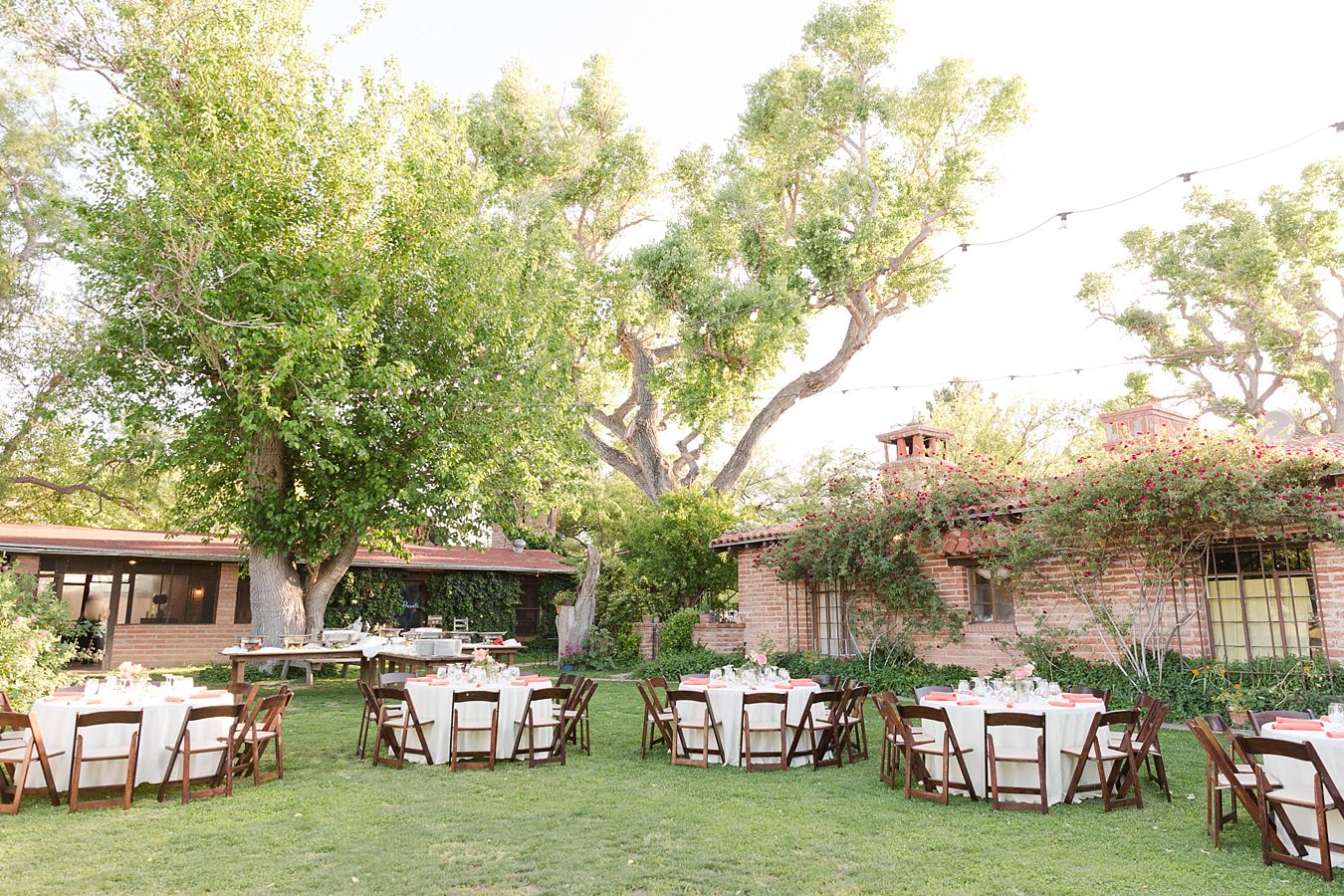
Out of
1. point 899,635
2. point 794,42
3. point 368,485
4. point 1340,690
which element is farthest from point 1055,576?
point 794,42

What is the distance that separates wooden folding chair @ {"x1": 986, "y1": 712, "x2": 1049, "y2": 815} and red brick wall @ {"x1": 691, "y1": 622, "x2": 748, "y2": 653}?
998 cm

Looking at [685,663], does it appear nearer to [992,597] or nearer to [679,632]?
[679,632]

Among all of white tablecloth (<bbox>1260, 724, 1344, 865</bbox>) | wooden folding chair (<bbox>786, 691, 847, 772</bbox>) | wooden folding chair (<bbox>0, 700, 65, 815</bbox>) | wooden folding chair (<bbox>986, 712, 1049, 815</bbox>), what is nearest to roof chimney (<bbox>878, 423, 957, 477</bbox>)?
wooden folding chair (<bbox>786, 691, 847, 772</bbox>)

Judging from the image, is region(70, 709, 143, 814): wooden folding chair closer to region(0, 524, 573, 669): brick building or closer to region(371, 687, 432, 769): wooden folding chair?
region(371, 687, 432, 769): wooden folding chair

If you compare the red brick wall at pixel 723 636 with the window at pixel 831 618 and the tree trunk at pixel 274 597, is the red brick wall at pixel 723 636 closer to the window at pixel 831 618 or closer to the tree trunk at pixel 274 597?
the window at pixel 831 618

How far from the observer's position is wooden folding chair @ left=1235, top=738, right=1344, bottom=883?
4.71 m

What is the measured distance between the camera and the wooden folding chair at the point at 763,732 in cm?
784

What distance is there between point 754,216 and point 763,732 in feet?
51.6

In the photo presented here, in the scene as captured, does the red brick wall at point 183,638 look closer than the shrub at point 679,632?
No

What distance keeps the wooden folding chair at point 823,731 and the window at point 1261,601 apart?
220 inches

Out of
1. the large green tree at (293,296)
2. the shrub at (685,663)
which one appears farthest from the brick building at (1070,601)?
the large green tree at (293,296)

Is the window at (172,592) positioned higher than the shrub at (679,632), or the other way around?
the window at (172,592)

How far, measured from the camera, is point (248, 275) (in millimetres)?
12836

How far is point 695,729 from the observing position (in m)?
8.12
